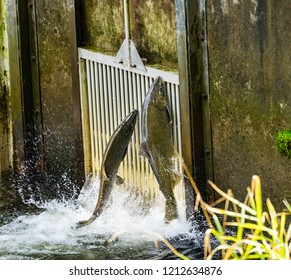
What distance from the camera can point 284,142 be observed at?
835 cm

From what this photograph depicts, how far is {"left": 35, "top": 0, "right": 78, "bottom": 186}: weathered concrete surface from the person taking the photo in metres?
10.9

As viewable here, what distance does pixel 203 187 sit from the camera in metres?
9.39

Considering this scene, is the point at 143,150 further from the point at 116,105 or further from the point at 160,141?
the point at 116,105

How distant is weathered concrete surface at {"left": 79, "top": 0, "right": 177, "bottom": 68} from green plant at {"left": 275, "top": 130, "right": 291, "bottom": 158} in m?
1.57

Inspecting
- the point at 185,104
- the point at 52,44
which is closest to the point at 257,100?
the point at 185,104

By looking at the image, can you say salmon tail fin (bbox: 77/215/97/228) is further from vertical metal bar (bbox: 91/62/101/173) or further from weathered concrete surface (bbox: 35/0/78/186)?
weathered concrete surface (bbox: 35/0/78/186)

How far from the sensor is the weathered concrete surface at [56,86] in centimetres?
1090

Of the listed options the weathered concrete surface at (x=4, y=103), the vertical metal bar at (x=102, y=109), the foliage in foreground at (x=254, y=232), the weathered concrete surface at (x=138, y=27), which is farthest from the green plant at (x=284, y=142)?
the weathered concrete surface at (x=4, y=103)

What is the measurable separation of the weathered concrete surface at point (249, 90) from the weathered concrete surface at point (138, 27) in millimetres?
640

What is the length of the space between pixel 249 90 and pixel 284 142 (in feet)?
1.94

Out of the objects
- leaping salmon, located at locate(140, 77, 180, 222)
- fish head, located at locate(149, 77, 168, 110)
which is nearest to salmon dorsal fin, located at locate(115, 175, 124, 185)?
leaping salmon, located at locate(140, 77, 180, 222)

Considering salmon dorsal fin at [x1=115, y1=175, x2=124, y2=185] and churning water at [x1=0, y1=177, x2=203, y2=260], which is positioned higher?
salmon dorsal fin at [x1=115, y1=175, x2=124, y2=185]

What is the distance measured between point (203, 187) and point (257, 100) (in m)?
1.16
